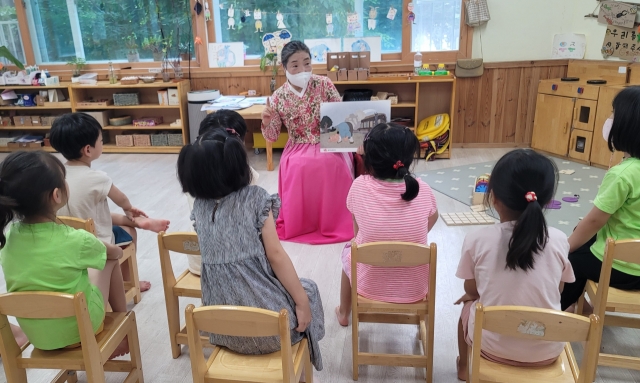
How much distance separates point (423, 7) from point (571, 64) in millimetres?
1595

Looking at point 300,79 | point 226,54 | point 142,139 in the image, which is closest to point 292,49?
point 300,79

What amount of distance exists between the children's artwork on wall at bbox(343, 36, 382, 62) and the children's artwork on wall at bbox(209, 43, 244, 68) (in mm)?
1171

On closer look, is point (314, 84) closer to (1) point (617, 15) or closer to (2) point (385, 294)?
(2) point (385, 294)

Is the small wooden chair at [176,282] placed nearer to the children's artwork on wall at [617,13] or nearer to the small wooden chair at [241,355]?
the small wooden chair at [241,355]

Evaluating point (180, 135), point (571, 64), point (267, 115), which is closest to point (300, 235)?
point (267, 115)

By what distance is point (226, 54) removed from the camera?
5.34 meters

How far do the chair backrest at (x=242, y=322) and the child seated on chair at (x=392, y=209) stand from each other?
23.9 inches

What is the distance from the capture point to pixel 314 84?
3084 millimetres

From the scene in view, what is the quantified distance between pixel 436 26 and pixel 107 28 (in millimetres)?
3691

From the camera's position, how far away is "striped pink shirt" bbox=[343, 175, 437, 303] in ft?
5.67

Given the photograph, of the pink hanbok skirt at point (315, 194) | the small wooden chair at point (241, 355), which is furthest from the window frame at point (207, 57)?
the small wooden chair at point (241, 355)

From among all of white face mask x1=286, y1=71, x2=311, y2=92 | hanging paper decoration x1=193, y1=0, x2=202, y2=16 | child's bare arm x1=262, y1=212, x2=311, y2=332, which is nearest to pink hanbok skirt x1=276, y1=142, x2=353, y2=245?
white face mask x1=286, y1=71, x2=311, y2=92

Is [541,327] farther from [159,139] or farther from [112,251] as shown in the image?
[159,139]

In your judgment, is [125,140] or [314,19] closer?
[314,19]
